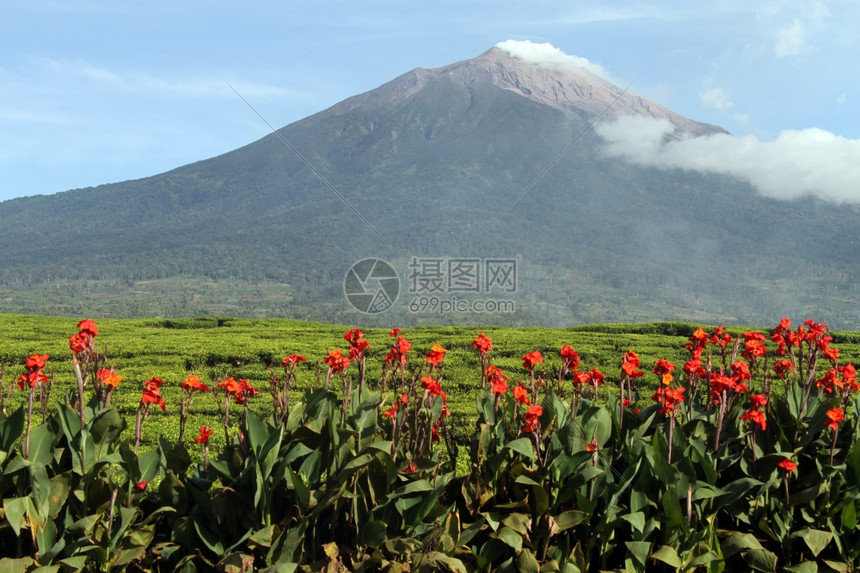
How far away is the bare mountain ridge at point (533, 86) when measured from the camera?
6097 inches

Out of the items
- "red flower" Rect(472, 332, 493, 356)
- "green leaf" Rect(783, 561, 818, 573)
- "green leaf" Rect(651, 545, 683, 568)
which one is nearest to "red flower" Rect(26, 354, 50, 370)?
"red flower" Rect(472, 332, 493, 356)

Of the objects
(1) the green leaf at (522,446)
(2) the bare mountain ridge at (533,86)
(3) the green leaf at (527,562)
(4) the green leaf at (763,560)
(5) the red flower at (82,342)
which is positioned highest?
(2) the bare mountain ridge at (533,86)

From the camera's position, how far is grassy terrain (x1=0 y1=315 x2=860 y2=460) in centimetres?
739

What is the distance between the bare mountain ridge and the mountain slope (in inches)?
59.8

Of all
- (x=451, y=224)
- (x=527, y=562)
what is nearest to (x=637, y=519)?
(x=527, y=562)

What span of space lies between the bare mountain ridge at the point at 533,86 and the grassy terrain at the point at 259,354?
142 m

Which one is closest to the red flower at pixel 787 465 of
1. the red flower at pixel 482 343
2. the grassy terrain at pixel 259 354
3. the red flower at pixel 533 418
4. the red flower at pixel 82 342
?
the red flower at pixel 533 418

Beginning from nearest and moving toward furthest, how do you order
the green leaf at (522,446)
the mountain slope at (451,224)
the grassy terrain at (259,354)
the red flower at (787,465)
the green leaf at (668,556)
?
the green leaf at (668,556)
the green leaf at (522,446)
the red flower at (787,465)
the grassy terrain at (259,354)
the mountain slope at (451,224)

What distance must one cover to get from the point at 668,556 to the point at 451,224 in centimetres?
9548

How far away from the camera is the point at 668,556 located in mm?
2797

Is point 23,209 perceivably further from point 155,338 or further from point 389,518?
point 389,518

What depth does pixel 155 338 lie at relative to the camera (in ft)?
41.2

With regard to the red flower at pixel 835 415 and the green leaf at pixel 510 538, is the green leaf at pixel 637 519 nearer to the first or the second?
the green leaf at pixel 510 538

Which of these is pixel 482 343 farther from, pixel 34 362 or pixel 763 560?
pixel 34 362
